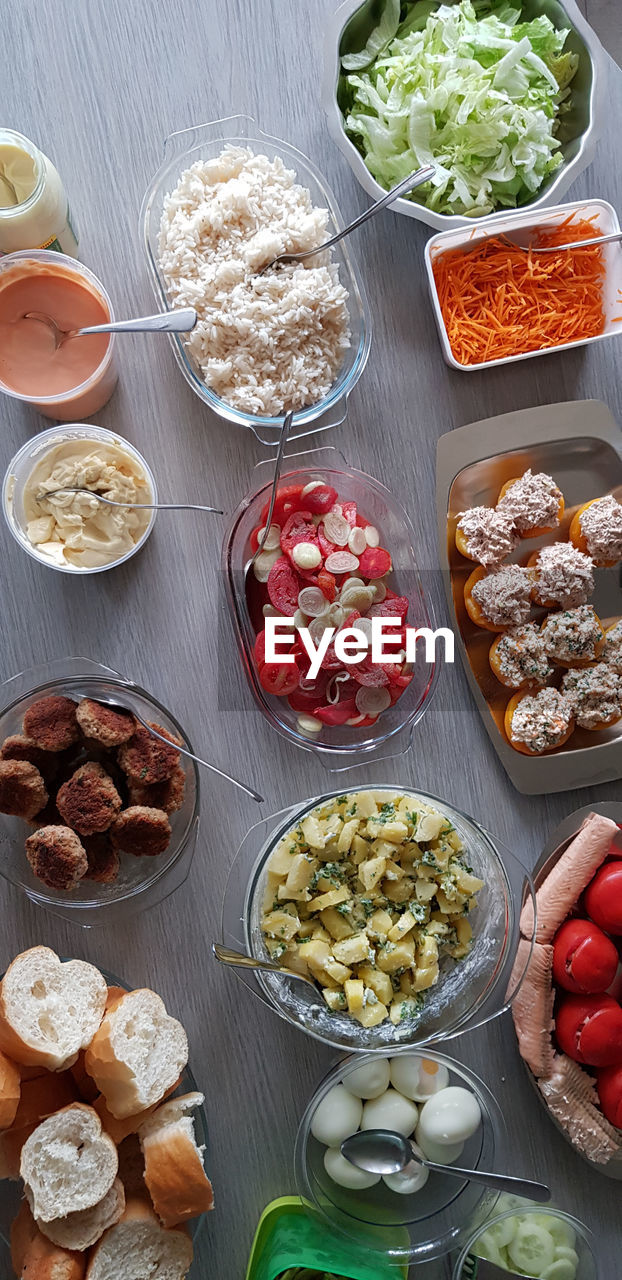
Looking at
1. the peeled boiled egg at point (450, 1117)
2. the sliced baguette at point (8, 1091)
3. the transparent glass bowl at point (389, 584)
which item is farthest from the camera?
the transparent glass bowl at point (389, 584)

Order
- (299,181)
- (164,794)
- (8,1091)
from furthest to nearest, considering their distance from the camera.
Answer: (299,181) < (164,794) < (8,1091)

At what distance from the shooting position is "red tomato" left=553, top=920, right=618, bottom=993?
137cm

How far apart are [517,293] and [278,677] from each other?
0.67 m

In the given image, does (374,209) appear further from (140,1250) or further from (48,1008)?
(140,1250)

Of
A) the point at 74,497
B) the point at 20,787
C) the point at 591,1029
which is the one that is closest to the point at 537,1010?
the point at 591,1029

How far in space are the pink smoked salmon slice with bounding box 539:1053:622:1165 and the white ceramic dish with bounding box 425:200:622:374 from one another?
1064 millimetres

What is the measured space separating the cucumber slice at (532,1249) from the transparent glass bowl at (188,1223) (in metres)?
0.46

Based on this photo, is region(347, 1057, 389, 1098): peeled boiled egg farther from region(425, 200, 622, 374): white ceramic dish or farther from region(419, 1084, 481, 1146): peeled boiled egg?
region(425, 200, 622, 374): white ceramic dish

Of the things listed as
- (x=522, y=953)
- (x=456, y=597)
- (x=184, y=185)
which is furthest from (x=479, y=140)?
(x=522, y=953)

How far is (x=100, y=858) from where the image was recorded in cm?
131

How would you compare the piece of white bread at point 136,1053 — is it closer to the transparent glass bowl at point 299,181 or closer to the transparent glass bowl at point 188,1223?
the transparent glass bowl at point 188,1223

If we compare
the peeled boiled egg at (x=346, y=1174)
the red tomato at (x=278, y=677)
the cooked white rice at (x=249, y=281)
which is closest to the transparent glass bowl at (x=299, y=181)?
the cooked white rice at (x=249, y=281)

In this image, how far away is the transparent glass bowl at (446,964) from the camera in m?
1.31

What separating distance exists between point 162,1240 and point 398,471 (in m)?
1.17
